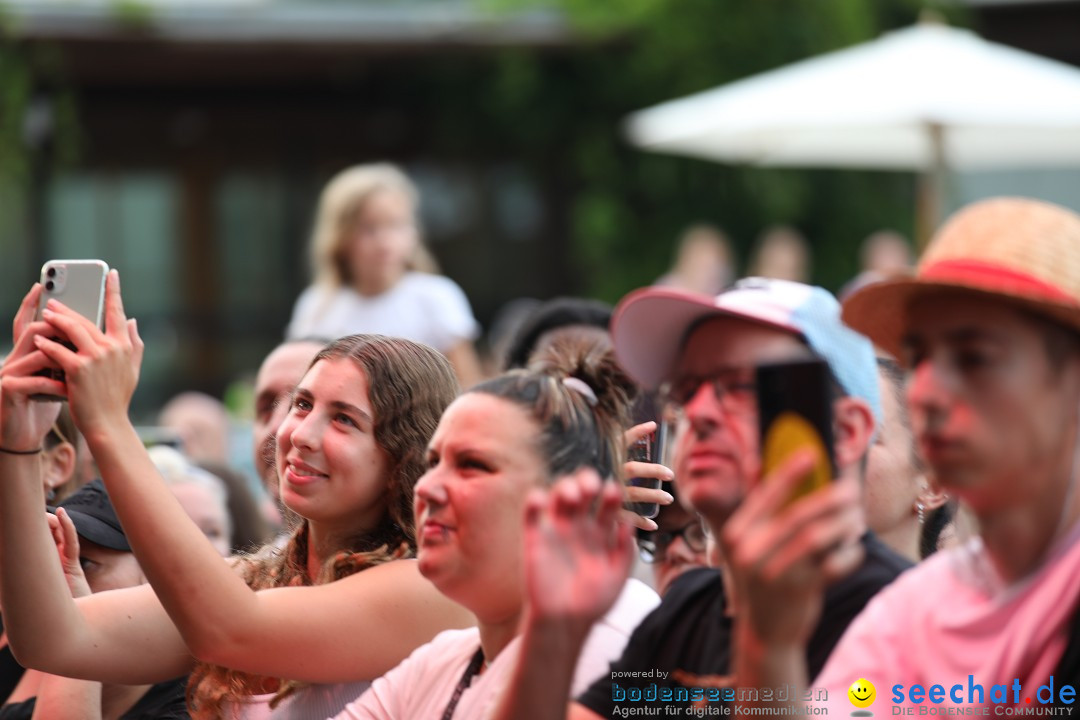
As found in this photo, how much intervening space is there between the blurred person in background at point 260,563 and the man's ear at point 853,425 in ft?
3.11

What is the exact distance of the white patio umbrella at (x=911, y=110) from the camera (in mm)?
6379

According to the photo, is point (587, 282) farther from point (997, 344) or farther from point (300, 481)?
point (997, 344)

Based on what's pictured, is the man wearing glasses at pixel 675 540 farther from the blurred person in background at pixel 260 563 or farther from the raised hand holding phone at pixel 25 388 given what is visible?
the raised hand holding phone at pixel 25 388

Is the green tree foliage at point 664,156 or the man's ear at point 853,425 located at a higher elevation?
the green tree foliage at point 664,156

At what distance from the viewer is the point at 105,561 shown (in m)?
3.05

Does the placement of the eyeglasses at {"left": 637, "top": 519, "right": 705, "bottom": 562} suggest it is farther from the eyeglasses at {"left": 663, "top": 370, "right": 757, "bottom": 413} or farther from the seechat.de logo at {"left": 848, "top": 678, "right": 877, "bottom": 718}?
the seechat.de logo at {"left": 848, "top": 678, "right": 877, "bottom": 718}

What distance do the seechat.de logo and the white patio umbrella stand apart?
16.5 feet

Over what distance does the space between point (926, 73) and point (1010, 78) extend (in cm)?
37

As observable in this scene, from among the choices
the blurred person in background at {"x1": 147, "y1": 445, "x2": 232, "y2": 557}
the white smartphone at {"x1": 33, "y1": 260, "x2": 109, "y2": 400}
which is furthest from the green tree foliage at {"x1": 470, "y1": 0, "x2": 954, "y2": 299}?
the white smartphone at {"x1": 33, "y1": 260, "x2": 109, "y2": 400}

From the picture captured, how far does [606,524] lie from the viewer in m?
1.68

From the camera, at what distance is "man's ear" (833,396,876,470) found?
1880 mm

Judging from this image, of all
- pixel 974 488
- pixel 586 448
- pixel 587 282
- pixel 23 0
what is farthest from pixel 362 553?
pixel 587 282

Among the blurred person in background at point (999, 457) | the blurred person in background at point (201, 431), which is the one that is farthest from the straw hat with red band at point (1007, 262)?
the blurred person in background at point (201, 431)

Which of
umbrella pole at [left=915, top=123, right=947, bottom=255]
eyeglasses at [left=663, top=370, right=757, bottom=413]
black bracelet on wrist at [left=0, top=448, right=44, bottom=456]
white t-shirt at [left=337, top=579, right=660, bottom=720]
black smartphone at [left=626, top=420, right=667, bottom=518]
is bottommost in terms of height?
white t-shirt at [left=337, top=579, right=660, bottom=720]
